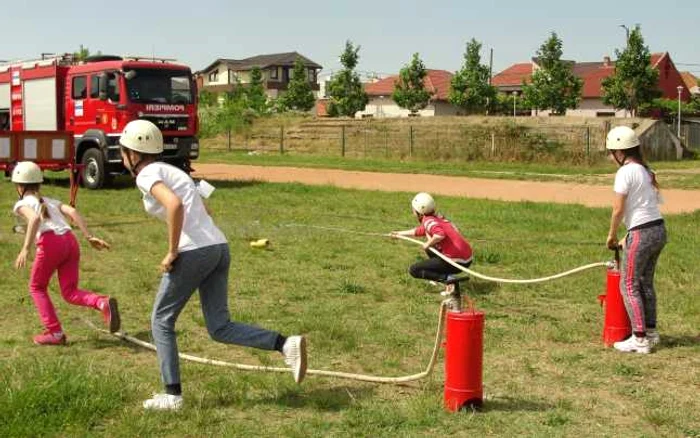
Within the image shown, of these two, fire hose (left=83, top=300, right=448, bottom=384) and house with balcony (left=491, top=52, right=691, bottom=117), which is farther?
house with balcony (left=491, top=52, right=691, bottom=117)

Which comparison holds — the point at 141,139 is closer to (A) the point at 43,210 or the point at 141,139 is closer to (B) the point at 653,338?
(A) the point at 43,210

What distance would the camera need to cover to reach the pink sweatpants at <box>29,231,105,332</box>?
21.7ft

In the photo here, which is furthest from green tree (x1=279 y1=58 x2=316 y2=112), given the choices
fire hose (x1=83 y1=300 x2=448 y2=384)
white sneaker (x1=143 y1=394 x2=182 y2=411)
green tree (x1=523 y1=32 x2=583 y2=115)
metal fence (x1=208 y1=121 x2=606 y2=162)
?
white sneaker (x1=143 y1=394 x2=182 y2=411)

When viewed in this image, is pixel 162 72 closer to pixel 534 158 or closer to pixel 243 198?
pixel 243 198

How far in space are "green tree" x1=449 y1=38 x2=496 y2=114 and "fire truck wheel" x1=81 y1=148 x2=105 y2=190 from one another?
145 feet

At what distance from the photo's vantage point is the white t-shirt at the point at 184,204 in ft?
16.0

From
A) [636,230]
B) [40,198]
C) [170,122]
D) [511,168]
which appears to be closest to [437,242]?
[636,230]

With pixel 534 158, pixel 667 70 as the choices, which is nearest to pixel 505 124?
pixel 534 158

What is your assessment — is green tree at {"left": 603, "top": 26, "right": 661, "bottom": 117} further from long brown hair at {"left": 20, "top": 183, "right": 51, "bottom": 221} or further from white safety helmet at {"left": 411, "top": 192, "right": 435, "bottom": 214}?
long brown hair at {"left": 20, "top": 183, "right": 51, "bottom": 221}

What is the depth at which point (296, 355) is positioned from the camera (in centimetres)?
525

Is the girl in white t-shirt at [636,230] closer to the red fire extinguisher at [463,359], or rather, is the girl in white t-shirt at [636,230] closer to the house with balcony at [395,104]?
the red fire extinguisher at [463,359]

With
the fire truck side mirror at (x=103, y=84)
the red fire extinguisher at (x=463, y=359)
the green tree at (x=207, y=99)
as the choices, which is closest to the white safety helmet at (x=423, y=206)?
the red fire extinguisher at (x=463, y=359)

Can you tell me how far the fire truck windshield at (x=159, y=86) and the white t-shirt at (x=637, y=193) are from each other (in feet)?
47.8

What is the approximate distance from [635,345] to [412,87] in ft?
196
